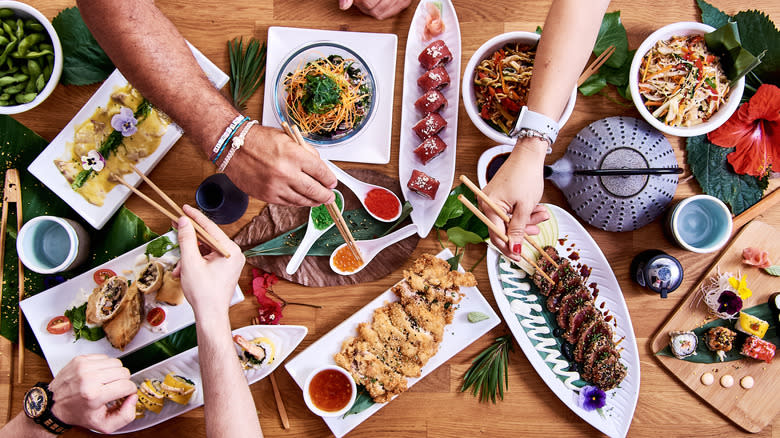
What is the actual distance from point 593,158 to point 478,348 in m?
1.11

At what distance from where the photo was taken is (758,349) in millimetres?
2297

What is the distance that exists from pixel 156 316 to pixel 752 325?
2.97 m

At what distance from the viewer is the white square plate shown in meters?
2.37

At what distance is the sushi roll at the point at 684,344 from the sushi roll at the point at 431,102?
1.67 m

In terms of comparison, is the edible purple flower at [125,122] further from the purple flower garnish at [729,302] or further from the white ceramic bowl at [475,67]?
the purple flower garnish at [729,302]

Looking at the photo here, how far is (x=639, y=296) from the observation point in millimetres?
2414

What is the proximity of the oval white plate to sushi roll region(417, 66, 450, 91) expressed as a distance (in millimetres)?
817

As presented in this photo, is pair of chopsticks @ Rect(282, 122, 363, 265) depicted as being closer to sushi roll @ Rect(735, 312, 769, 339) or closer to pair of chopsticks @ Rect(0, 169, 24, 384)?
pair of chopsticks @ Rect(0, 169, 24, 384)

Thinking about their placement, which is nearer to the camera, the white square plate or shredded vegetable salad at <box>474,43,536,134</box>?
shredded vegetable salad at <box>474,43,536,134</box>

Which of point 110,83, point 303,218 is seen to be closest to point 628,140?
point 303,218

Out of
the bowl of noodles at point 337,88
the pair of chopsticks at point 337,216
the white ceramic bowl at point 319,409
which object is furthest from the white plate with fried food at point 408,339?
the bowl of noodles at point 337,88

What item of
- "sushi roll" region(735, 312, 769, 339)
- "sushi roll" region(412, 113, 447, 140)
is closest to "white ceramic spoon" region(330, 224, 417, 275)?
"sushi roll" region(412, 113, 447, 140)

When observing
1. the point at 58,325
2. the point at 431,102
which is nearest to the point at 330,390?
the point at 58,325

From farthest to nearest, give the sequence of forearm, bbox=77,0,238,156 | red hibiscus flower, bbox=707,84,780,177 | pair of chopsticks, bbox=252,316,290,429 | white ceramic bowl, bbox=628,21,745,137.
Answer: pair of chopsticks, bbox=252,316,290,429
red hibiscus flower, bbox=707,84,780,177
white ceramic bowl, bbox=628,21,745,137
forearm, bbox=77,0,238,156
